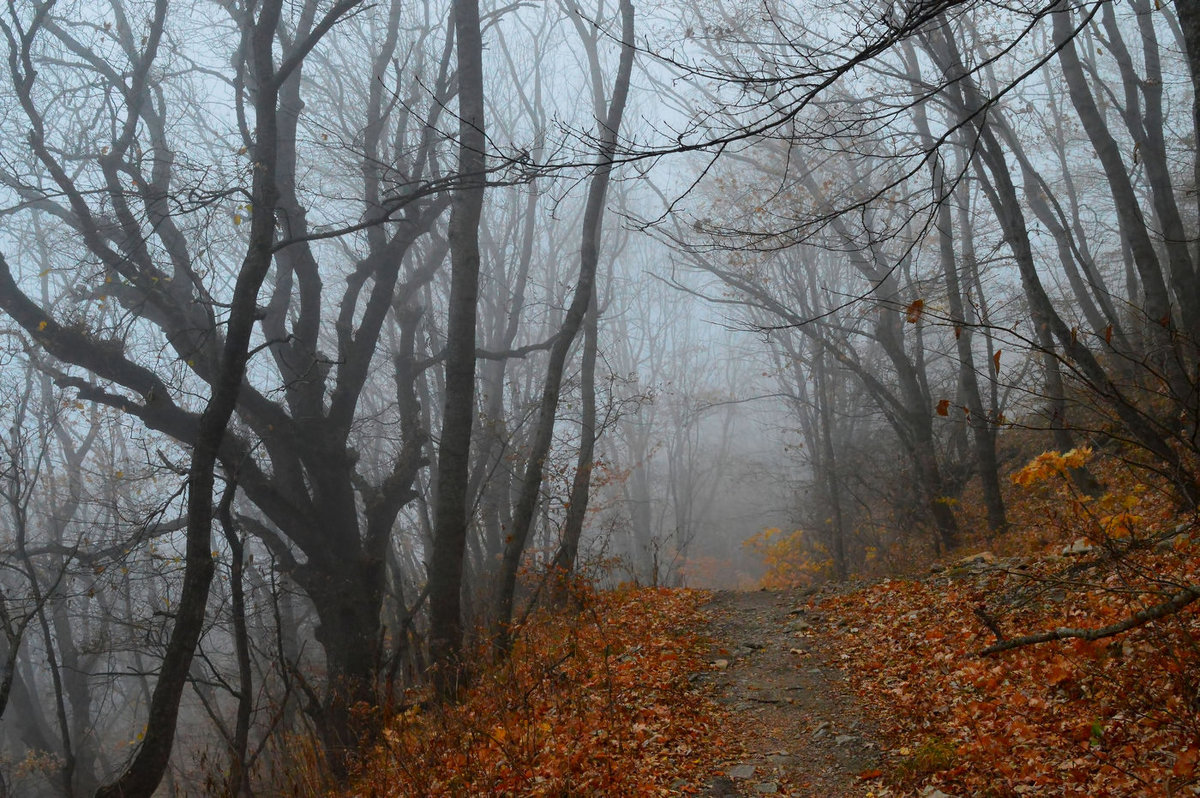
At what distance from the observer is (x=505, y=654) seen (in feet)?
21.9

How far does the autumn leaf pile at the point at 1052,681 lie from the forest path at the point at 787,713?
0.19 m

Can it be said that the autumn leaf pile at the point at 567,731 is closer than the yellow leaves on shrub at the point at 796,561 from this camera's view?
Yes

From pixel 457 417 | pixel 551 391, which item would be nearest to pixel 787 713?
pixel 457 417

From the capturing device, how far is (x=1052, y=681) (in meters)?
3.86

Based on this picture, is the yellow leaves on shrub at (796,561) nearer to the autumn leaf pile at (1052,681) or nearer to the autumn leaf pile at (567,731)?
the autumn leaf pile at (567,731)

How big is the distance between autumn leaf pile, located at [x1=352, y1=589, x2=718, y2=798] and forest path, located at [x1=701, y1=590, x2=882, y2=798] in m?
0.22

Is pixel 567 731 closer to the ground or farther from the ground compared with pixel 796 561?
closer to the ground

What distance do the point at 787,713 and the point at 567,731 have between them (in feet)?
4.92

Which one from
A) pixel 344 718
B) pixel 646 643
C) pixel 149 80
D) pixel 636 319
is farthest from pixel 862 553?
pixel 636 319

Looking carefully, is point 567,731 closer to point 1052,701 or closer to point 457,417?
point 1052,701

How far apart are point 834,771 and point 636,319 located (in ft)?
96.7

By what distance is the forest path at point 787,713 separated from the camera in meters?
4.07

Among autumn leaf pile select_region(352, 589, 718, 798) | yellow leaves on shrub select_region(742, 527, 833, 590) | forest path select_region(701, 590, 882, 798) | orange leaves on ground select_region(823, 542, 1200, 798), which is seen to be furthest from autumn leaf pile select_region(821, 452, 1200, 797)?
yellow leaves on shrub select_region(742, 527, 833, 590)

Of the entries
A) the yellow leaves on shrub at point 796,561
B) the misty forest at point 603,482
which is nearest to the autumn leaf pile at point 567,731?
the misty forest at point 603,482
